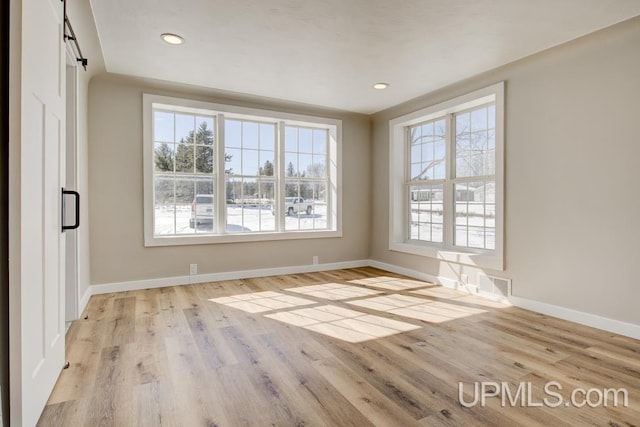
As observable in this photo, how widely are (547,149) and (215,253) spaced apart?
4.07 m

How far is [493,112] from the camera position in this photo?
13.3 feet

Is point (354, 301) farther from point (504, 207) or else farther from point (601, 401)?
point (601, 401)

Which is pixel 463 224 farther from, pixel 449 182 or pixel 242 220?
pixel 242 220

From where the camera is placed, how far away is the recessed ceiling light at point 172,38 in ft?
9.92

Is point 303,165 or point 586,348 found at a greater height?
point 303,165

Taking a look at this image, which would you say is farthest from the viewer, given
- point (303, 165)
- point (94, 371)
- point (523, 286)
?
point (303, 165)

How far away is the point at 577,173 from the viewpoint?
10.3 ft

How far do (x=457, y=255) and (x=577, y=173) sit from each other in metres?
1.58

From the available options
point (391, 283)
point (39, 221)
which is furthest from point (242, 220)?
point (39, 221)

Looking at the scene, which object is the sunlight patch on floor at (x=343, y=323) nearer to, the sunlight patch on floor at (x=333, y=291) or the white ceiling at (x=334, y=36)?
the sunlight patch on floor at (x=333, y=291)

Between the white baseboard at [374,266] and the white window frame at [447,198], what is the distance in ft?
1.05

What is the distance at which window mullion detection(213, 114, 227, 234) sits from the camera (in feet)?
15.6

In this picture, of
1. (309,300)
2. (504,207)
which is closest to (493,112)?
(504,207)

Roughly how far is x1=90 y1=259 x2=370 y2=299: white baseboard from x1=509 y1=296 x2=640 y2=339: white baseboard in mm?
2631
